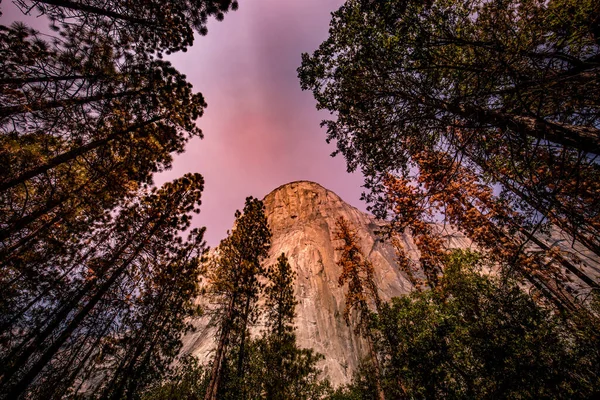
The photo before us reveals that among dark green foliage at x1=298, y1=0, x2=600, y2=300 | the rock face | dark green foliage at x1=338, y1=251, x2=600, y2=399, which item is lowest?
dark green foliage at x1=338, y1=251, x2=600, y2=399

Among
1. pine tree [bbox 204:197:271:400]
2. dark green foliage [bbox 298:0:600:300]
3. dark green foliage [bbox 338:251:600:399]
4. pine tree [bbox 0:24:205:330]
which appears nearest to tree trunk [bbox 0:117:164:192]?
pine tree [bbox 0:24:205:330]

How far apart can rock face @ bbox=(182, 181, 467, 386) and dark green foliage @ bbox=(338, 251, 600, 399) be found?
801 centimetres

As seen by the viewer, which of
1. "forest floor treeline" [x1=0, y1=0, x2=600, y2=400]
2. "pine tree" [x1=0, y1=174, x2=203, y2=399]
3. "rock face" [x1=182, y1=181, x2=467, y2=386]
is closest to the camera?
"forest floor treeline" [x1=0, y1=0, x2=600, y2=400]

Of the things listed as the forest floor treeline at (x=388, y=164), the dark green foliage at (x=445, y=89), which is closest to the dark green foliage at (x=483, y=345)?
the forest floor treeline at (x=388, y=164)

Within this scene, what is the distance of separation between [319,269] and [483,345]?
31.9m

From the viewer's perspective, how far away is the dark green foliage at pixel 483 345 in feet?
18.4

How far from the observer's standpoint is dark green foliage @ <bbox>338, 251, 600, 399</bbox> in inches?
221

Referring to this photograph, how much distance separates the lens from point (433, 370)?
7.68 metres

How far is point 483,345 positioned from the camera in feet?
22.9

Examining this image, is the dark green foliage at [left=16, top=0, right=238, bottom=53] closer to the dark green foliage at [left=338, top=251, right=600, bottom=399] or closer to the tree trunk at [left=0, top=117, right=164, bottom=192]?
the tree trunk at [left=0, top=117, right=164, bottom=192]

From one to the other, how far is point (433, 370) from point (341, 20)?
11.4 m

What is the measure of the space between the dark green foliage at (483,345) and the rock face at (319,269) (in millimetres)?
8011

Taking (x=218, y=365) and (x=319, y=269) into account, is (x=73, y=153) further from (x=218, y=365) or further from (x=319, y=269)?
(x=319, y=269)

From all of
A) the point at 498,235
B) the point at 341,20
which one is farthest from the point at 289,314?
the point at 341,20
